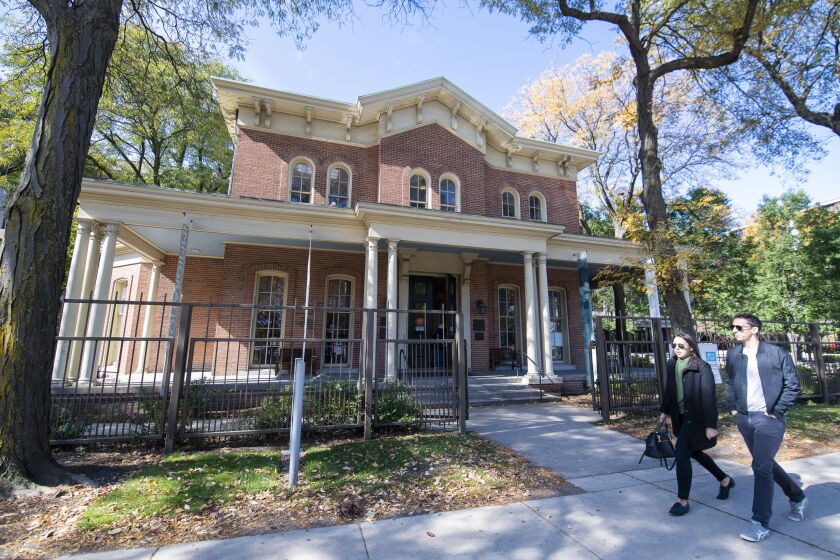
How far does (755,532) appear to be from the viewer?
3.27 m

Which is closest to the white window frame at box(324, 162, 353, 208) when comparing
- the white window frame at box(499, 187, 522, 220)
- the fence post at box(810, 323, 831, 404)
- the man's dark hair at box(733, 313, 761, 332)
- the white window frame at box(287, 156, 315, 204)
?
the white window frame at box(287, 156, 315, 204)

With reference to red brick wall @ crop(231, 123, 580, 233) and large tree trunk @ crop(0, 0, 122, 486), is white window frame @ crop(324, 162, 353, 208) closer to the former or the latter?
red brick wall @ crop(231, 123, 580, 233)

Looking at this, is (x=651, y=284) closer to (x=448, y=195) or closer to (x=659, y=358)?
(x=659, y=358)

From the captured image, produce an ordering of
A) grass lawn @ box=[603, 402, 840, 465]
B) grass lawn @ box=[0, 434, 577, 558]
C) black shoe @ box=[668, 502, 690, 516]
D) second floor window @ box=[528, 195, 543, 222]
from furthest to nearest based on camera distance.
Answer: second floor window @ box=[528, 195, 543, 222], grass lawn @ box=[603, 402, 840, 465], black shoe @ box=[668, 502, 690, 516], grass lawn @ box=[0, 434, 577, 558]

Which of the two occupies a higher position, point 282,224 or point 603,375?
point 282,224

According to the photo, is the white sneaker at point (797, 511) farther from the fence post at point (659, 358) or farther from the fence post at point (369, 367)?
the fence post at point (369, 367)

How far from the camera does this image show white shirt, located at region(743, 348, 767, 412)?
3.49 m

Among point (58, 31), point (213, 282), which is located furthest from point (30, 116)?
point (58, 31)

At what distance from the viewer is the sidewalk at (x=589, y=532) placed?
122 inches

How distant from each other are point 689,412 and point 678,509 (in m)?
0.89

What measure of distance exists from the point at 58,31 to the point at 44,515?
5466 millimetres

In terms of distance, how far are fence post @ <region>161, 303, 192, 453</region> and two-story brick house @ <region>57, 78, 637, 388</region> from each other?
4.61 meters

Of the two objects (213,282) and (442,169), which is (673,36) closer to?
(442,169)

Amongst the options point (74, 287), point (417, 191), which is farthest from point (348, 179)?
point (74, 287)
